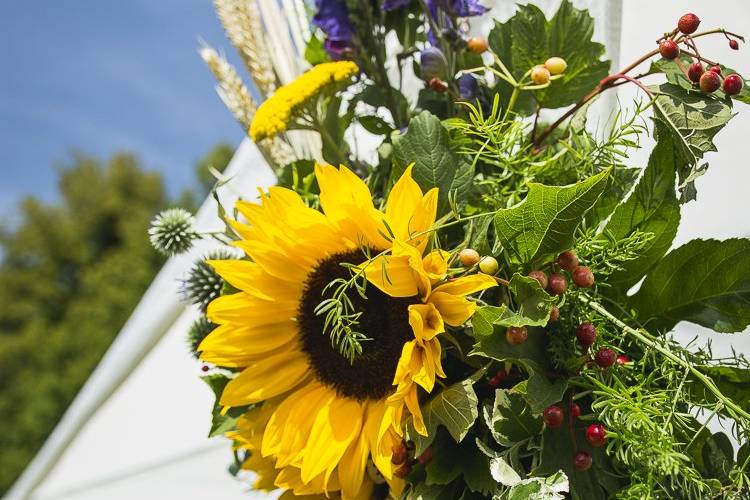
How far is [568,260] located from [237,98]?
496mm

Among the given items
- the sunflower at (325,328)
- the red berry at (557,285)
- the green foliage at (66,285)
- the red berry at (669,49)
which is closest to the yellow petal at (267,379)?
the sunflower at (325,328)

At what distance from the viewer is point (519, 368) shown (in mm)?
427

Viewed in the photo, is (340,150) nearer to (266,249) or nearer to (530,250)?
(266,249)

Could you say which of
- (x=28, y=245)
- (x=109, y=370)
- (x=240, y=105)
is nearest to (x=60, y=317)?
(x=28, y=245)

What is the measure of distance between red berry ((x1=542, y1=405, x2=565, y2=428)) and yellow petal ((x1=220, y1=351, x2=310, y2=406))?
0.20 meters

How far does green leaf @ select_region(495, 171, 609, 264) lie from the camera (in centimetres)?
36

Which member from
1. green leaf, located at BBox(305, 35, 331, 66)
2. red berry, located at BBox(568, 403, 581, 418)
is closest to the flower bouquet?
red berry, located at BBox(568, 403, 581, 418)

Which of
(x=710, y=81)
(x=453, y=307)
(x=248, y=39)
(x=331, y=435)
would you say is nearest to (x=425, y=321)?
(x=453, y=307)

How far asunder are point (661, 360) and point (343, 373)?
0.71ft

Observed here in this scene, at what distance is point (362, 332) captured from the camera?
1.49ft

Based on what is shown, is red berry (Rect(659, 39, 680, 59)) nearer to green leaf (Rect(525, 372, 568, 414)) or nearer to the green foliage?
green leaf (Rect(525, 372, 568, 414))

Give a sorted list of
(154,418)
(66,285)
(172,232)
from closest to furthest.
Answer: (172,232) < (154,418) < (66,285)

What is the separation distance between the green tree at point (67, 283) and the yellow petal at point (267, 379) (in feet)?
21.7

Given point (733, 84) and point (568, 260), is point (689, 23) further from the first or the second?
point (568, 260)
